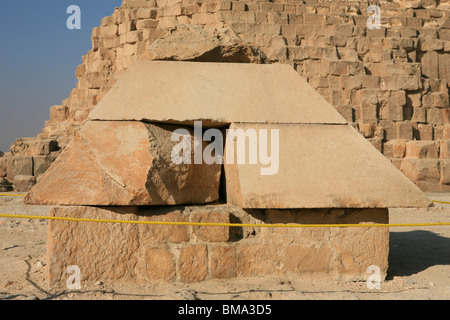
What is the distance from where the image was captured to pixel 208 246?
9.27 ft

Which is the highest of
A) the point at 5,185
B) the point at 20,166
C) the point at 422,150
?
the point at 422,150

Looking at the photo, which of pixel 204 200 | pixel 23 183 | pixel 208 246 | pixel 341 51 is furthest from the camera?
pixel 341 51

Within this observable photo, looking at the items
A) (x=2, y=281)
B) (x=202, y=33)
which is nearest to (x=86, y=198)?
(x=2, y=281)

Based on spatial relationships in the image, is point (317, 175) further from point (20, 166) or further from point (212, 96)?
point (20, 166)

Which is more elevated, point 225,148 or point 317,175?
point 225,148

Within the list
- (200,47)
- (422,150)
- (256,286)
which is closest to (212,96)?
(200,47)

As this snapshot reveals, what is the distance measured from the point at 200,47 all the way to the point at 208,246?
1.58 meters

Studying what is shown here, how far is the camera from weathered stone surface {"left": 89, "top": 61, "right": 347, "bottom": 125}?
117 inches

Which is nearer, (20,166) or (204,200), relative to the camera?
(204,200)

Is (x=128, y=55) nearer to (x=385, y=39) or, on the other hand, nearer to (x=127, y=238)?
(x=385, y=39)

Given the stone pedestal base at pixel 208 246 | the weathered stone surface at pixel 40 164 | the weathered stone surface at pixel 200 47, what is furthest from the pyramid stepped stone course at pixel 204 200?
the weathered stone surface at pixel 40 164

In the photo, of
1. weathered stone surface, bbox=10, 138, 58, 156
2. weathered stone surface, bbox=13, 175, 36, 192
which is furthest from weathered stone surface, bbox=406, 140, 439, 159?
weathered stone surface, bbox=13, 175, 36, 192

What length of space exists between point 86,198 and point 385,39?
10.2 meters

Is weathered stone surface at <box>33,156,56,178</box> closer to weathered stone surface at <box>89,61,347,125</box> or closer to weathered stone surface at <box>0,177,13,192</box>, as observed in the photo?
weathered stone surface at <box>0,177,13,192</box>
